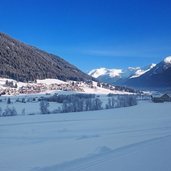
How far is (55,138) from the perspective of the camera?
50.2 metres

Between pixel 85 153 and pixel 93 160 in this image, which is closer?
pixel 93 160

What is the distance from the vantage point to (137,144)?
41125mm

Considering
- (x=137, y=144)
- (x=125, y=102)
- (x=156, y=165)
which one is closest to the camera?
(x=156, y=165)

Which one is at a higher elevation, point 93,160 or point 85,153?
point 85,153

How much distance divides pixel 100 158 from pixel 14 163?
7852 mm

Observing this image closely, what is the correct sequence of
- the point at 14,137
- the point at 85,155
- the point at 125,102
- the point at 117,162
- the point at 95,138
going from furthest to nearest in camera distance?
the point at 125,102 → the point at 14,137 → the point at 95,138 → the point at 85,155 → the point at 117,162

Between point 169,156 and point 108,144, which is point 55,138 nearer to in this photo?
point 108,144

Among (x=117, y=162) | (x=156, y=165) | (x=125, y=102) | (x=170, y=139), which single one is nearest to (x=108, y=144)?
(x=170, y=139)

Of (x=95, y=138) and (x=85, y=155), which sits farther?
(x=95, y=138)

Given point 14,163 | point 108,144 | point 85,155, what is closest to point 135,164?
point 85,155

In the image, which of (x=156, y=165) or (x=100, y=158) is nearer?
(x=156, y=165)

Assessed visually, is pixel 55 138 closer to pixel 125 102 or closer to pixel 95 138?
pixel 95 138

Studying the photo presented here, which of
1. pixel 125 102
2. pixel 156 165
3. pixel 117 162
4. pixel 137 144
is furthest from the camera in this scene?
pixel 125 102

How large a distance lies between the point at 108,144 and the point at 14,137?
54.0ft
